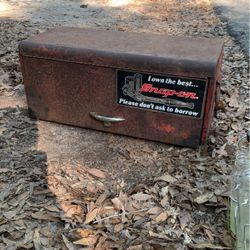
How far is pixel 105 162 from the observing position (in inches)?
103

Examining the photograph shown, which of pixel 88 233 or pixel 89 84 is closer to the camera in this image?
pixel 88 233

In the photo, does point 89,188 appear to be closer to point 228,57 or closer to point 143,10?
point 228,57

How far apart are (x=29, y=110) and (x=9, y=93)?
25.4 inches

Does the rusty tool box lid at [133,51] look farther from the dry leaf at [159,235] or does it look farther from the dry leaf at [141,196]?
the dry leaf at [159,235]

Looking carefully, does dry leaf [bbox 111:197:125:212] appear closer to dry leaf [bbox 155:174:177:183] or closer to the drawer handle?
dry leaf [bbox 155:174:177:183]

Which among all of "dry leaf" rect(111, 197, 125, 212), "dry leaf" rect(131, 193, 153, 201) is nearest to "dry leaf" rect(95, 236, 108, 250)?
"dry leaf" rect(111, 197, 125, 212)

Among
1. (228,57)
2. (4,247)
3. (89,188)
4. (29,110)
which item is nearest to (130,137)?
(89,188)

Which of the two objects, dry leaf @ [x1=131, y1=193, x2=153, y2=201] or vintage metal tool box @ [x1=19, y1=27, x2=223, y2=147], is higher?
vintage metal tool box @ [x1=19, y1=27, x2=223, y2=147]

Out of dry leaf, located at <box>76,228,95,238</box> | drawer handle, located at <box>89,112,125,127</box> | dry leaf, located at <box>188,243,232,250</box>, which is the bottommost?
dry leaf, located at <box>76,228,95,238</box>

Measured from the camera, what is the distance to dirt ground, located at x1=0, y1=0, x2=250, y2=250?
2.00 meters

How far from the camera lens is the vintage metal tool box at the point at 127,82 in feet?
8.19

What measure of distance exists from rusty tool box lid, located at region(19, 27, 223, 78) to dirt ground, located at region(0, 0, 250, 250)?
2.07 feet

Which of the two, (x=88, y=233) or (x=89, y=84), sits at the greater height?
(x=89, y=84)

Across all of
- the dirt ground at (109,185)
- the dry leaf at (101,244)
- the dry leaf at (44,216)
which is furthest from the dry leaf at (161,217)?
the dry leaf at (44,216)
